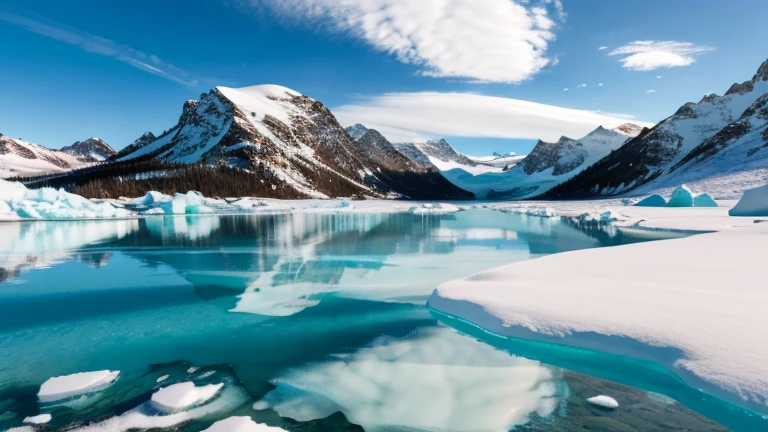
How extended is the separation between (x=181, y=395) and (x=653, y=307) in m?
10.7

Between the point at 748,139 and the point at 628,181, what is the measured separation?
53228mm

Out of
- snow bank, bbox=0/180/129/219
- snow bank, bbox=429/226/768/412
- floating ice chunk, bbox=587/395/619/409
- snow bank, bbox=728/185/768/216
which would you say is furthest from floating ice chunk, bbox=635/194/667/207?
snow bank, bbox=0/180/129/219

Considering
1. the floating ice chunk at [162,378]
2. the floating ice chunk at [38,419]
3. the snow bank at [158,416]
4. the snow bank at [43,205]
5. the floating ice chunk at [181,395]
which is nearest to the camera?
the snow bank at [158,416]

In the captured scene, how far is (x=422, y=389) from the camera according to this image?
8.31 m

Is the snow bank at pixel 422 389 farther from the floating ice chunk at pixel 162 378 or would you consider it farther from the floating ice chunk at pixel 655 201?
the floating ice chunk at pixel 655 201

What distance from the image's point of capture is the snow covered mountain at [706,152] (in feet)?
354

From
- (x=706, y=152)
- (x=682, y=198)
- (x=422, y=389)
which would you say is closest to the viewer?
(x=422, y=389)

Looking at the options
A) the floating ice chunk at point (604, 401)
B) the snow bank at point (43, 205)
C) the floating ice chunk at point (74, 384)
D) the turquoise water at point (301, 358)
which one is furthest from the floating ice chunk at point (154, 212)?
the floating ice chunk at point (604, 401)

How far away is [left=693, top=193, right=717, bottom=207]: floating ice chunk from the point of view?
224ft

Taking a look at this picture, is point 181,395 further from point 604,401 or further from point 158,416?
point 604,401

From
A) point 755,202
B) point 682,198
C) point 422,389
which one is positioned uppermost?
point 682,198

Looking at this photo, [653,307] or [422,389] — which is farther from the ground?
[653,307]

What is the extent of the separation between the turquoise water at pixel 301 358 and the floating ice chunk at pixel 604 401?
171 millimetres

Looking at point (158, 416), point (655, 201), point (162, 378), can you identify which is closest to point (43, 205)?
point (162, 378)
